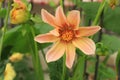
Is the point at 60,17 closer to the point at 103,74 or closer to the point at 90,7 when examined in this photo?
the point at 90,7

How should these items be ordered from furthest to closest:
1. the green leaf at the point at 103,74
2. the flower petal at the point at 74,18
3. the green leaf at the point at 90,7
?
the green leaf at the point at 103,74, the green leaf at the point at 90,7, the flower petal at the point at 74,18

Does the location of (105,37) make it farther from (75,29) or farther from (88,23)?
(75,29)

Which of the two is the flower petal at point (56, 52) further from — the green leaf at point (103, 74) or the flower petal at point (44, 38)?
the green leaf at point (103, 74)

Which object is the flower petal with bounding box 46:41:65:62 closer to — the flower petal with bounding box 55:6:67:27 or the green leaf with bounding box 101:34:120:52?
the flower petal with bounding box 55:6:67:27

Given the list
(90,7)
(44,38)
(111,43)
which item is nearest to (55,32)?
(44,38)

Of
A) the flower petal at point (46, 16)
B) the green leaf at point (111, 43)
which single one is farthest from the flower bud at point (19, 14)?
the green leaf at point (111, 43)

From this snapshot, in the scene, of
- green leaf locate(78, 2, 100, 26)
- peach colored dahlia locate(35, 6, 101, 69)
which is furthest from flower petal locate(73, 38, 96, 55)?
green leaf locate(78, 2, 100, 26)
